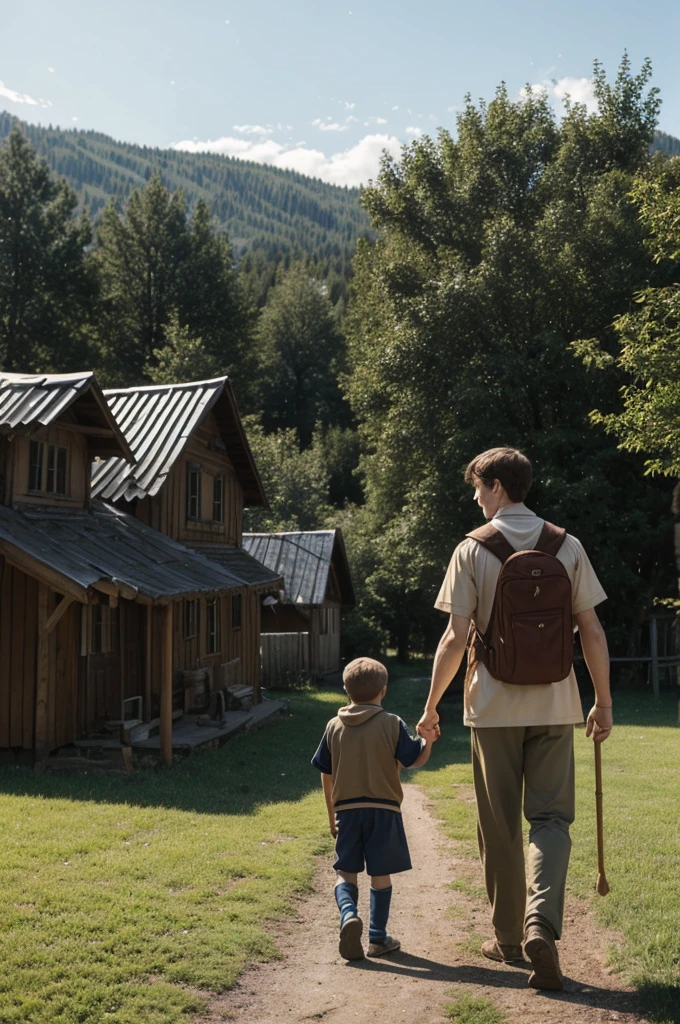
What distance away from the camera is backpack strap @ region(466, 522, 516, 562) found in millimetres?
4770

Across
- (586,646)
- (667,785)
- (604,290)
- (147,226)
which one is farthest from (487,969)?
(147,226)

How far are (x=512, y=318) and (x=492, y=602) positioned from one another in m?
22.7

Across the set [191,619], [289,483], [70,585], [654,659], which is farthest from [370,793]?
[289,483]

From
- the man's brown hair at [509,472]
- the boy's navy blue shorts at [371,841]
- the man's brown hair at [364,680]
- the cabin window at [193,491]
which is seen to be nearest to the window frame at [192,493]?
the cabin window at [193,491]

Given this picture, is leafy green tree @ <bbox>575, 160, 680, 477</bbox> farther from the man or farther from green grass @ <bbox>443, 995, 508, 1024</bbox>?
green grass @ <bbox>443, 995, 508, 1024</bbox>

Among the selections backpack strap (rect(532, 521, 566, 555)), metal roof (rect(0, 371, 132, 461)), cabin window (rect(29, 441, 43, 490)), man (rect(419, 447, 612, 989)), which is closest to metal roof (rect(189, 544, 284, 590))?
metal roof (rect(0, 371, 132, 461))

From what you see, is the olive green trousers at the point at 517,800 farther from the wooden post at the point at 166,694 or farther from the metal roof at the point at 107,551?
the wooden post at the point at 166,694

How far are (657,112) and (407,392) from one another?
1154 centimetres

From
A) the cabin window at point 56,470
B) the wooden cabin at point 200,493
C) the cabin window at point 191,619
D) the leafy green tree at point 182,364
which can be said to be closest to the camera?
the cabin window at point 56,470

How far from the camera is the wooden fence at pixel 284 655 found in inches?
1109

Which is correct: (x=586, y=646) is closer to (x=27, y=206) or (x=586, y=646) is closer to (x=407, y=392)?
(x=407, y=392)

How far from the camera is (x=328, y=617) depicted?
3092 cm

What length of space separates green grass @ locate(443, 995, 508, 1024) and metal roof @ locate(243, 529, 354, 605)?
23.5m

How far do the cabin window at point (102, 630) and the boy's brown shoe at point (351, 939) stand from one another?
32.5 feet
